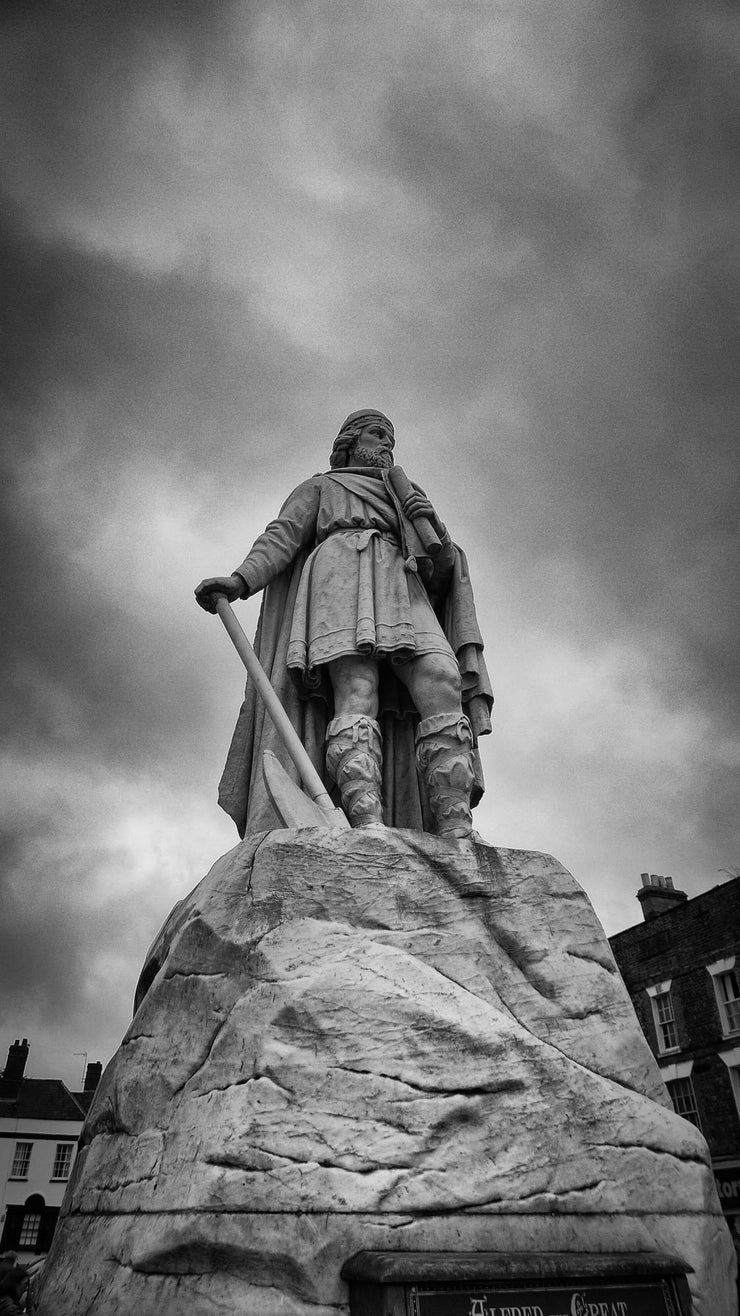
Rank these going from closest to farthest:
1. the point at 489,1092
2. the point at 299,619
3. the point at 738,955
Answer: the point at 489,1092
the point at 299,619
the point at 738,955

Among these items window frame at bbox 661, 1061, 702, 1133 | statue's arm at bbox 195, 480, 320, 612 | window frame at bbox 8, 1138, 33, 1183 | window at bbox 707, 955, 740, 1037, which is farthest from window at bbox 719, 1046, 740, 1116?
window frame at bbox 8, 1138, 33, 1183

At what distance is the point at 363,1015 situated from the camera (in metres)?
3.62

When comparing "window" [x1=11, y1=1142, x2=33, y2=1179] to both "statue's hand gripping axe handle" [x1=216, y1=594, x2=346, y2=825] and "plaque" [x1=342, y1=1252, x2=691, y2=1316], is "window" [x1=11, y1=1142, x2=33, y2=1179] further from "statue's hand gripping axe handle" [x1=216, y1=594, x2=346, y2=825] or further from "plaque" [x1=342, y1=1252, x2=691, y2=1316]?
"plaque" [x1=342, y1=1252, x2=691, y2=1316]

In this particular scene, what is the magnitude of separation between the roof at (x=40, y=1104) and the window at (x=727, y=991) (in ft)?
102

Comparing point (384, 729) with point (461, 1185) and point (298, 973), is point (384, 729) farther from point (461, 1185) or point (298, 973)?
point (461, 1185)

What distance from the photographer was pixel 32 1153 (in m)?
40.1

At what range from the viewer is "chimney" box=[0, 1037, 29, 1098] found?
42.0 m

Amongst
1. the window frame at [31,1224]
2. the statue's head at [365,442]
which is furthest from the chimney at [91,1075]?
the statue's head at [365,442]

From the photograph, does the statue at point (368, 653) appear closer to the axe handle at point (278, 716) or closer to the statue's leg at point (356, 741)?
the statue's leg at point (356, 741)

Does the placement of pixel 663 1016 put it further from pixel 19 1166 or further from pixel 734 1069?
pixel 19 1166

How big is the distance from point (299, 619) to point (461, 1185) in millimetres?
3633

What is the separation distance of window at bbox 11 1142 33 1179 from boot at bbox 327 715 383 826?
43464 mm

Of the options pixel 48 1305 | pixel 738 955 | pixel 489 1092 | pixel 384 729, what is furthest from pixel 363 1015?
pixel 738 955

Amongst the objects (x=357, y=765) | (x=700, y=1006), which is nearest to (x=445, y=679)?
Result: (x=357, y=765)
